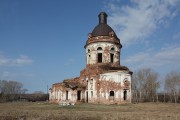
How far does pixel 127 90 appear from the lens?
31.1m

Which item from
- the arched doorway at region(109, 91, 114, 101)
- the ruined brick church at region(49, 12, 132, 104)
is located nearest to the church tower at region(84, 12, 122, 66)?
the ruined brick church at region(49, 12, 132, 104)

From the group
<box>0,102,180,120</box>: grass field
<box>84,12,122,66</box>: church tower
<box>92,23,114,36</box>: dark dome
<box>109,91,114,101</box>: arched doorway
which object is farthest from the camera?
<box>92,23,114,36</box>: dark dome

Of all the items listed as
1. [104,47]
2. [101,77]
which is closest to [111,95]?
[101,77]

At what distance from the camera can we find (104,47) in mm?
34094

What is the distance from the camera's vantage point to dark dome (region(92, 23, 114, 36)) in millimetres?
34844

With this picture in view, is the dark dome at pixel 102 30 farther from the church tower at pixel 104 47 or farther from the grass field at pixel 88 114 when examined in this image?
the grass field at pixel 88 114

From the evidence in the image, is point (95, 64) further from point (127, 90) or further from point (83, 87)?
point (127, 90)

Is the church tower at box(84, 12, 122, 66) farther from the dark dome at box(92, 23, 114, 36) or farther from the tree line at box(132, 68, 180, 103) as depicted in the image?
the tree line at box(132, 68, 180, 103)

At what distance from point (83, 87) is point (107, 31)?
8896mm

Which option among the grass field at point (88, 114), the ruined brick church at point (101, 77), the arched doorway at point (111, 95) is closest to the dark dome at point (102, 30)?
the ruined brick church at point (101, 77)

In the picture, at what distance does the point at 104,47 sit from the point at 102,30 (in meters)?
2.77

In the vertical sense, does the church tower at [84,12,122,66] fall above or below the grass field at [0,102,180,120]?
above

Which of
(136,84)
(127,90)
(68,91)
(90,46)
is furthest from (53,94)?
(136,84)

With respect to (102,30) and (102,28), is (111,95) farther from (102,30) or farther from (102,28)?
(102,28)
